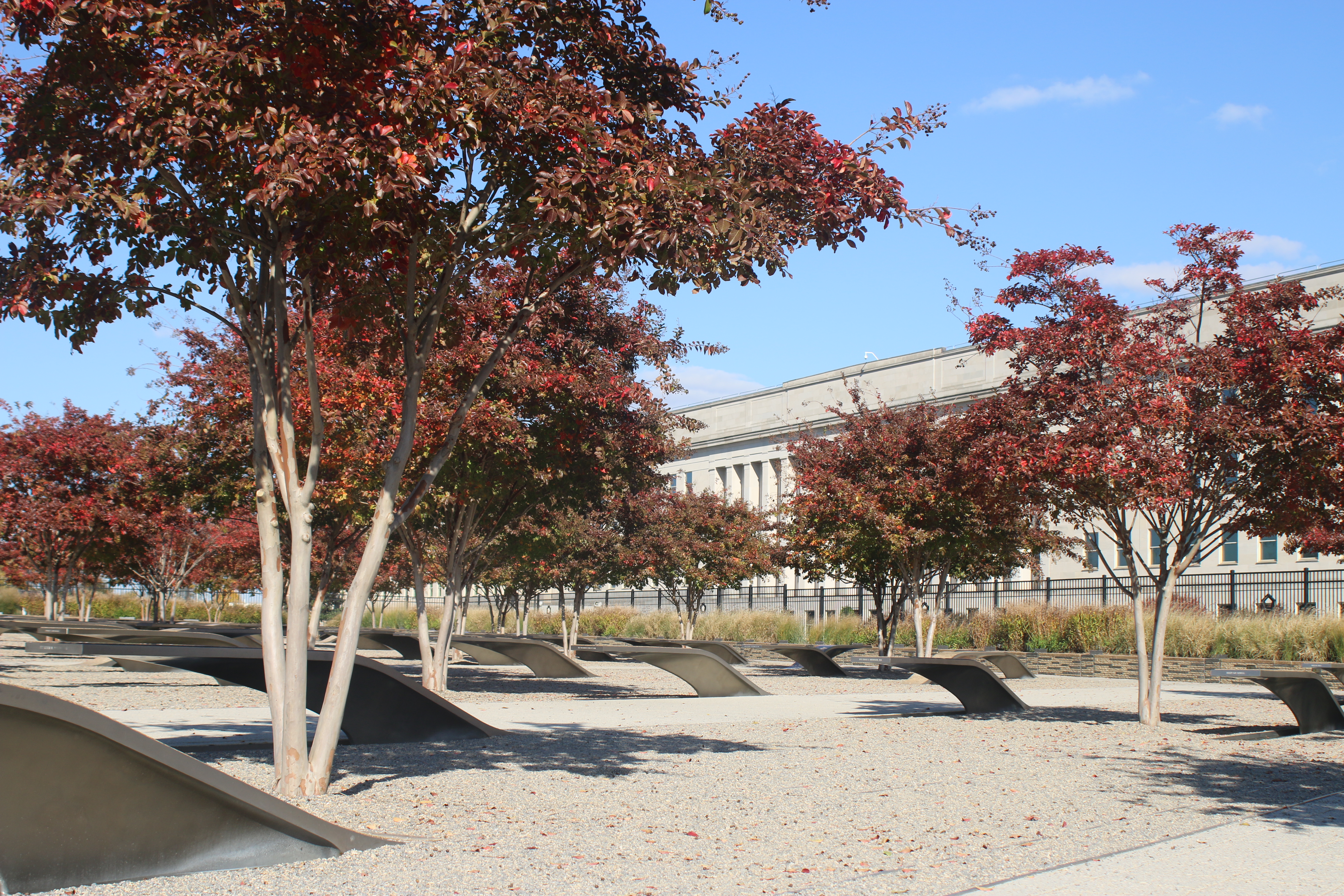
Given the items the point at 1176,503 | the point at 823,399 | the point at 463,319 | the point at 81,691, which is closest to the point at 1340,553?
the point at 1176,503

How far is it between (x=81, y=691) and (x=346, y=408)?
5277 mm

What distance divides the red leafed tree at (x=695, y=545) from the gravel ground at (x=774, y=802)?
1722 centimetres

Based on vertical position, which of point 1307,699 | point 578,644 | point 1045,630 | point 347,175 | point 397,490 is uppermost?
point 347,175

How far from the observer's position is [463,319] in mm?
10859

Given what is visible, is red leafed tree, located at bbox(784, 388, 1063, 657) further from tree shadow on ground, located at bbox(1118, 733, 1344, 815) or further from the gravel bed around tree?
tree shadow on ground, located at bbox(1118, 733, 1344, 815)

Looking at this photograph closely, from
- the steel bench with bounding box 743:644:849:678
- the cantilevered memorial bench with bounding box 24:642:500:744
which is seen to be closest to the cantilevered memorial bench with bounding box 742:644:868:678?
the steel bench with bounding box 743:644:849:678

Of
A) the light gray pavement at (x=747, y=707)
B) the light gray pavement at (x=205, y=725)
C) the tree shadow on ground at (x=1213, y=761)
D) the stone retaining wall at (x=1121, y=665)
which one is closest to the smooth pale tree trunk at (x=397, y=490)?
the light gray pavement at (x=205, y=725)

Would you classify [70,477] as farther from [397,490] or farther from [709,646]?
[397,490]

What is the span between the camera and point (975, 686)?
13.8 meters

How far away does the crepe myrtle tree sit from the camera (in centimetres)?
641

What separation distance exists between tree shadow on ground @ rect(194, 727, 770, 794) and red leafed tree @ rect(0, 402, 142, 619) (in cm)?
1453

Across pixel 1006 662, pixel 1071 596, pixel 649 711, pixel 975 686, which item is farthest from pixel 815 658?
pixel 1071 596

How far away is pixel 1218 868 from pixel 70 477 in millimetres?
22840

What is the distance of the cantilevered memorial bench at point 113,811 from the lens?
14.8 feet
